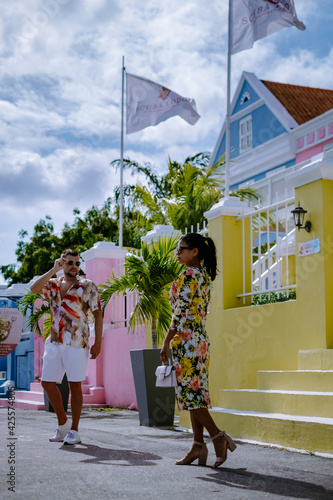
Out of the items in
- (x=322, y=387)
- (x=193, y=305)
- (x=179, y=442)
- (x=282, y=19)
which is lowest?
(x=179, y=442)

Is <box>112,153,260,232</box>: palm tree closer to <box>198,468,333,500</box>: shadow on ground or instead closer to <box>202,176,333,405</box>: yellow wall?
<box>202,176,333,405</box>: yellow wall

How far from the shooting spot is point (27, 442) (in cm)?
625

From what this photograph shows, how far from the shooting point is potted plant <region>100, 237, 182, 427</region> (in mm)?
8266

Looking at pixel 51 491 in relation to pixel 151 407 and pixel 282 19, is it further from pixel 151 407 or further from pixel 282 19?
pixel 282 19

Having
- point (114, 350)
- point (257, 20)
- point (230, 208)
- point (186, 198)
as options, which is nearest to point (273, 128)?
point (186, 198)

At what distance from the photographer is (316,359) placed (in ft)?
22.7

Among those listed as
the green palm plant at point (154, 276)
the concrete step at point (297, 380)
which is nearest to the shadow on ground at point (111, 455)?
the concrete step at point (297, 380)

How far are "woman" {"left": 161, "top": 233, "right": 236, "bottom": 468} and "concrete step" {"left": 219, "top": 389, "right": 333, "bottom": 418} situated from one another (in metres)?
1.23

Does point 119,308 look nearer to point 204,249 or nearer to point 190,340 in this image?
point 204,249

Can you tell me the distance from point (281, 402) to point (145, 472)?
86.3 inches

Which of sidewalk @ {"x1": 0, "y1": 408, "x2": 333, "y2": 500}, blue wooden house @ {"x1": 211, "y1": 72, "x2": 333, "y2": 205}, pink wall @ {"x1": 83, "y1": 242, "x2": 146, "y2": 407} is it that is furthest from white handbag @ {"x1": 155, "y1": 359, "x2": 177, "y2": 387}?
blue wooden house @ {"x1": 211, "y1": 72, "x2": 333, "y2": 205}

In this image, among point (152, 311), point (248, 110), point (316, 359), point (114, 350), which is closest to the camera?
point (316, 359)

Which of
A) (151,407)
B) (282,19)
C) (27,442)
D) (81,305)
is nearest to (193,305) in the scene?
(81,305)

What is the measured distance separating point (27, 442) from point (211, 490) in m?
2.52
